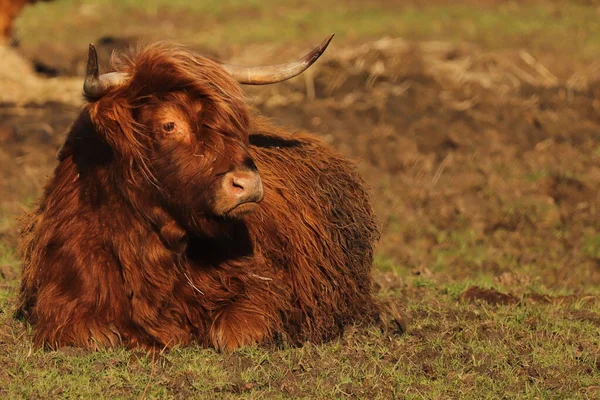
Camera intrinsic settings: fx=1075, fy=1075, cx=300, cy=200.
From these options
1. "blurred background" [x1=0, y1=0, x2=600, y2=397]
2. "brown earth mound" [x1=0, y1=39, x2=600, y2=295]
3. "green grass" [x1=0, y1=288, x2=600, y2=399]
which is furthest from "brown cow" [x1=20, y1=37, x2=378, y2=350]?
"brown earth mound" [x1=0, y1=39, x2=600, y2=295]

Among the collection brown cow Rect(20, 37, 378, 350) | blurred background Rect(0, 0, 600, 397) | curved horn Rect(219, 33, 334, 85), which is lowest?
blurred background Rect(0, 0, 600, 397)

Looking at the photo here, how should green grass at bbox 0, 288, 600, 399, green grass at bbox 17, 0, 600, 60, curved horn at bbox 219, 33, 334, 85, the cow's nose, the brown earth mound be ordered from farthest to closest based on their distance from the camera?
green grass at bbox 17, 0, 600, 60 → the brown earth mound → curved horn at bbox 219, 33, 334, 85 → the cow's nose → green grass at bbox 0, 288, 600, 399

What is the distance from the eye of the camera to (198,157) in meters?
4.84

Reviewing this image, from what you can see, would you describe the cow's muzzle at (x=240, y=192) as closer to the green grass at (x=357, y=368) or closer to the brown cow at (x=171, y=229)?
the brown cow at (x=171, y=229)

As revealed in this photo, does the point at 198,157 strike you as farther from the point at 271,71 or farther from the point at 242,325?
the point at 242,325

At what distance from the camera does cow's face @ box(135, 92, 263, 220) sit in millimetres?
4742

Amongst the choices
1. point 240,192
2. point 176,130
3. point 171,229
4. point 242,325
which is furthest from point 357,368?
point 176,130

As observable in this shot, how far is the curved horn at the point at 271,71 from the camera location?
527cm

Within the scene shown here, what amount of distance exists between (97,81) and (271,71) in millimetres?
893

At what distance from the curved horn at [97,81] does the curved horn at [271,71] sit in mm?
540

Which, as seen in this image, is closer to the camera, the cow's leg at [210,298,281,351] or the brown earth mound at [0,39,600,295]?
the cow's leg at [210,298,281,351]

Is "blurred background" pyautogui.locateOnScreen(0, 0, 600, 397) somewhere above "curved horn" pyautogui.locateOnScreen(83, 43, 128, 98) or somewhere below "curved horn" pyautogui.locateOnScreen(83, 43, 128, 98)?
below

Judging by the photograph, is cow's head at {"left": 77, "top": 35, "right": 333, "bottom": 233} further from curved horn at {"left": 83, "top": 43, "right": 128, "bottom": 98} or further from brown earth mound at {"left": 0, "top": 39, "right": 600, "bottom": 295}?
brown earth mound at {"left": 0, "top": 39, "right": 600, "bottom": 295}

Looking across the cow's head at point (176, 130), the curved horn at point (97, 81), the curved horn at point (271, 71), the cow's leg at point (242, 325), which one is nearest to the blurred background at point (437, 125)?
the cow's leg at point (242, 325)
